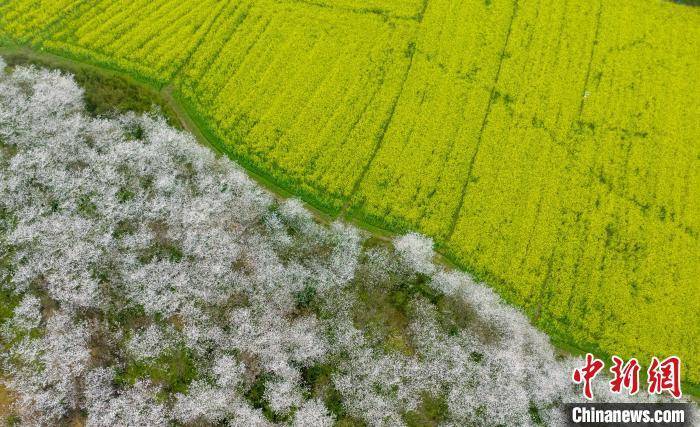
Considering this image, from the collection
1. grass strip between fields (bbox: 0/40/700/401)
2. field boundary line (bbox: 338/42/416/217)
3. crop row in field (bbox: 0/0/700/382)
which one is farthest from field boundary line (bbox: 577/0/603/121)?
grass strip between fields (bbox: 0/40/700/401)

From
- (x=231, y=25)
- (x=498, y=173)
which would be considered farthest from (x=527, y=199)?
(x=231, y=25)

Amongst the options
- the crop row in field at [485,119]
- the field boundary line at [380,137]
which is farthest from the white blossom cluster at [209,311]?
the crop row in field at [485,119]

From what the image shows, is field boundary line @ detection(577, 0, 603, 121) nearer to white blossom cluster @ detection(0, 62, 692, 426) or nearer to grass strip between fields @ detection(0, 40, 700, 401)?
grass strip between fields @ detection(0, 40, 700, 401)

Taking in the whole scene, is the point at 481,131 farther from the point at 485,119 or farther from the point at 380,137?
the point at 380,137

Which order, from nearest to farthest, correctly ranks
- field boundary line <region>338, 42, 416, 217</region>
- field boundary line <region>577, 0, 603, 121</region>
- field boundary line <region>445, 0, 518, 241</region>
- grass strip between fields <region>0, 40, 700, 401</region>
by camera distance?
grass strip between fields <region>0, 40, 700, 401</region> → field boundary line <region>445, 0, 518, 241</region> → field boundary line <region>338, 42, 416, 217</region> → field boundary line <region>577, 0, 603, 121</region>

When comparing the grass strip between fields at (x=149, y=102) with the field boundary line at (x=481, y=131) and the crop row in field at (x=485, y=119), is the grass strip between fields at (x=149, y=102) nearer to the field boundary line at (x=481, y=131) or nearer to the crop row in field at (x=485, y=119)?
the crop row in field at (x=485, y=119)

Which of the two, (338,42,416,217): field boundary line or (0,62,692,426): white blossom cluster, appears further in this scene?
(338,42,416,217): field boundary line

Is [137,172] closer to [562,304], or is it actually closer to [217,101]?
[217,101]
